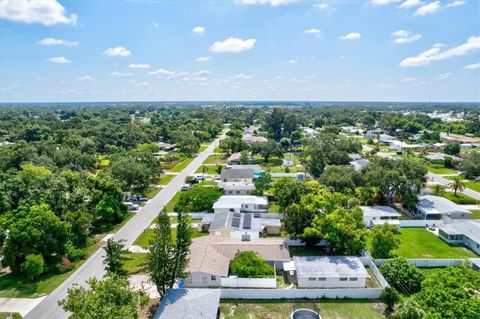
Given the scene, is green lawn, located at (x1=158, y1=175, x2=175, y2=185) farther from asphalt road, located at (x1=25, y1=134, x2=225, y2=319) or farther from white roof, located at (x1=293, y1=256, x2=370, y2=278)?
white roof, located at (x1=293, y1=256, x2=370, y2=278)

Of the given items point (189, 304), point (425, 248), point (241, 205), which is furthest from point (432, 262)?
point (241, 205)

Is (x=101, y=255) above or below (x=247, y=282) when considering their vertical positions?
below

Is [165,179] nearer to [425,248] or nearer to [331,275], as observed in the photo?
[331,275]

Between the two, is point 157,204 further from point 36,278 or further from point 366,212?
point 366,212

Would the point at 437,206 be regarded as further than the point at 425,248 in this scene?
Yes

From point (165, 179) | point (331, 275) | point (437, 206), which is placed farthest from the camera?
point (165, 179)

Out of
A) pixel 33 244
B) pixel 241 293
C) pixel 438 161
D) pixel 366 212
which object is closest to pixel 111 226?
pixel 33 244

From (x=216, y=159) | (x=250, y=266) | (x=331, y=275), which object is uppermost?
(x=216, y=159)
